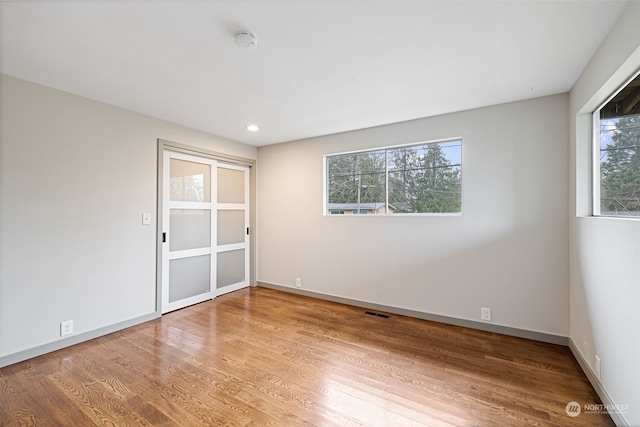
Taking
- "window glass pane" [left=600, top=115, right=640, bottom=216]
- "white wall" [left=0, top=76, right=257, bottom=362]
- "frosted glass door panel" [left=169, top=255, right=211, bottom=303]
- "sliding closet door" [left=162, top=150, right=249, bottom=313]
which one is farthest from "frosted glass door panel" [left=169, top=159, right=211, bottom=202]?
"window glass pane" [left=600, top=115, right=640, bottom=216]

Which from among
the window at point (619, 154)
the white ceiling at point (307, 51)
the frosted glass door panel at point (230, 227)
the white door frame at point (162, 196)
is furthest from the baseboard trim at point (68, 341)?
the window at point (619, 154)

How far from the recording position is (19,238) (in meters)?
2.37

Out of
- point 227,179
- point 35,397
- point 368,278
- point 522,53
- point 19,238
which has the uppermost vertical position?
point 522,53

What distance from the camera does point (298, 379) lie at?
2143mm

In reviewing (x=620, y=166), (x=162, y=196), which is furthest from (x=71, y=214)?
(x=620, y=166)

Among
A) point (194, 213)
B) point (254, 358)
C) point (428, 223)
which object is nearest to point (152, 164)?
point (194, 213)

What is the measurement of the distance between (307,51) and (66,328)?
336 centimetres

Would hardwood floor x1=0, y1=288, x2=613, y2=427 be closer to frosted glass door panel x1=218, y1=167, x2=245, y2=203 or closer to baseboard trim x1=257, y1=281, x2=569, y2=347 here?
baseboard trim x1=257, y1=281, x2=569, y2=347

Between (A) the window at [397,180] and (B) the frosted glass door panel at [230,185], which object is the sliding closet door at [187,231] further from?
(A) the window at [397,180]

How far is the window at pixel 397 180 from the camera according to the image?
3279 millimetres

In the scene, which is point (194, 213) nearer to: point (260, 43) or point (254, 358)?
point (254, 358)

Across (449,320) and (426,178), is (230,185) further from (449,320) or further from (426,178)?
(449,320)

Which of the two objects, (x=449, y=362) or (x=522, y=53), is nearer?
(x=522, y=53)

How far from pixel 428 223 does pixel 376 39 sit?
2.19 meters
